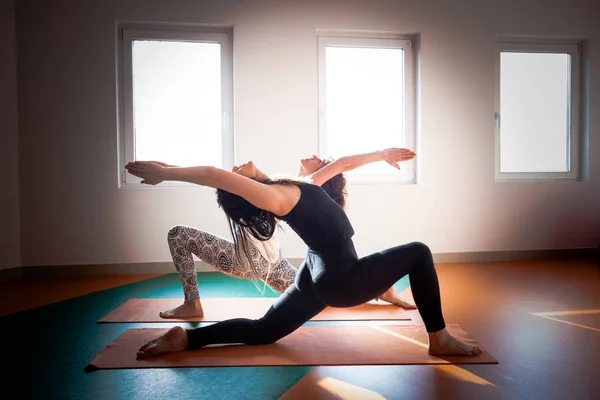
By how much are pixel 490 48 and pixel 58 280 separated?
4378 mm

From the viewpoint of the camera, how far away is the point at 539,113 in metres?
5.17

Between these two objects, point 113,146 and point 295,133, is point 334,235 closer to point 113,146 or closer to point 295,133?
point 295,133

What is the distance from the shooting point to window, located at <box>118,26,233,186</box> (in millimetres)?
4562

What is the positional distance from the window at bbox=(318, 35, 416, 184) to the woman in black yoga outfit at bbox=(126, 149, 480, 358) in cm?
272

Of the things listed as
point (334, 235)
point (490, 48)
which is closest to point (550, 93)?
point (490, 48)

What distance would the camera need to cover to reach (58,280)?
4156mm

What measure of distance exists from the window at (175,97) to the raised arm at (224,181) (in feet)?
9.26

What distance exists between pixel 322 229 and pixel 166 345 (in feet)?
2.71

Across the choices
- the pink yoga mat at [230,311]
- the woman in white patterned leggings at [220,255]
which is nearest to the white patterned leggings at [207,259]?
the woman in white patterned leggings at [220,255]

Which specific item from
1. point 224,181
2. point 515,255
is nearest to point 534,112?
point 515,255

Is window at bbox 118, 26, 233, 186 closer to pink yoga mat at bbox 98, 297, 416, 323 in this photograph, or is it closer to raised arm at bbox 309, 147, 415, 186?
pink yoga mat at bbox 98, 297, 416, 323

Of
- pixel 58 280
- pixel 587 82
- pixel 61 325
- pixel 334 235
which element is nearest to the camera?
pixel 334 235

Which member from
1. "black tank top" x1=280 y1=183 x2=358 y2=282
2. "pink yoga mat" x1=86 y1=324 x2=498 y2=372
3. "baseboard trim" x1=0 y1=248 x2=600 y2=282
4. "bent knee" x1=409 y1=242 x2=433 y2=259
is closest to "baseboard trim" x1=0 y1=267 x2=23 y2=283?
"baseboard trim" x1=0 y1=248 x2=600 y2=282

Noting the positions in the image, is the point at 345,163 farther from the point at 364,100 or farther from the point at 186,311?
the point at 364,100
